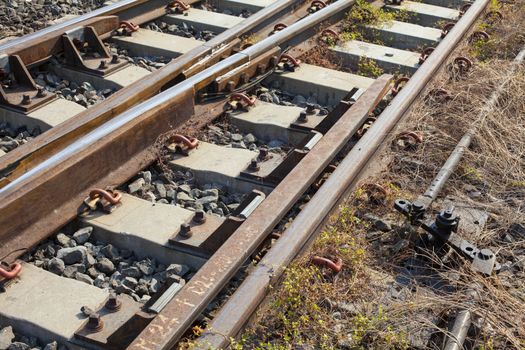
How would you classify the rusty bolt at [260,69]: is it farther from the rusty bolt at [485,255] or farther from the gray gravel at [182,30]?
the rusty bolt at [485,255]

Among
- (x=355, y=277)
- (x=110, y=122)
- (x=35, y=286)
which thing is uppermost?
(x=110, y=122)

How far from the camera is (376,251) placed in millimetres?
4398

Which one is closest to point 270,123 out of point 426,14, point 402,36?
point 402,36

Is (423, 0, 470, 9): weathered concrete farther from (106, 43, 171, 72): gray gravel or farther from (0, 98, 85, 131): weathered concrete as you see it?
(0, 98, 85, 131): weathered concrete

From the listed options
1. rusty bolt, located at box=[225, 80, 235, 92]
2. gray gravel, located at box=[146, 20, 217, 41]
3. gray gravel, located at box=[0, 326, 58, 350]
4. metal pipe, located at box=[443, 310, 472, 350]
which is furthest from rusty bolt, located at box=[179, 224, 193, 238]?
gray gravel, located at box=[146, 20, 217, 41]

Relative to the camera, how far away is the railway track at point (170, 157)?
12.3 ft

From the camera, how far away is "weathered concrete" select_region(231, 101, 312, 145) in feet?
18.7

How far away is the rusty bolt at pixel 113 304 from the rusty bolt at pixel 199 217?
33.6 inches

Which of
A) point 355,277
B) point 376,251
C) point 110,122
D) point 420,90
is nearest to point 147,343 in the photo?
point 355,277

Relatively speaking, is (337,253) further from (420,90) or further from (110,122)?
(420,90)

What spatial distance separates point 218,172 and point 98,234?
100 centimetres

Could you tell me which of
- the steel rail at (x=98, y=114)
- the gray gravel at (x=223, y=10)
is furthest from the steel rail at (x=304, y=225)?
the gray gravel at (x=223, y=10)

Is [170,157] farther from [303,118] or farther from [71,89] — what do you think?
[71,89]

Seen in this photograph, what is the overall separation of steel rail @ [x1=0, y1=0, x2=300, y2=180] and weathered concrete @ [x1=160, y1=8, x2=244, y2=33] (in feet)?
2.32
